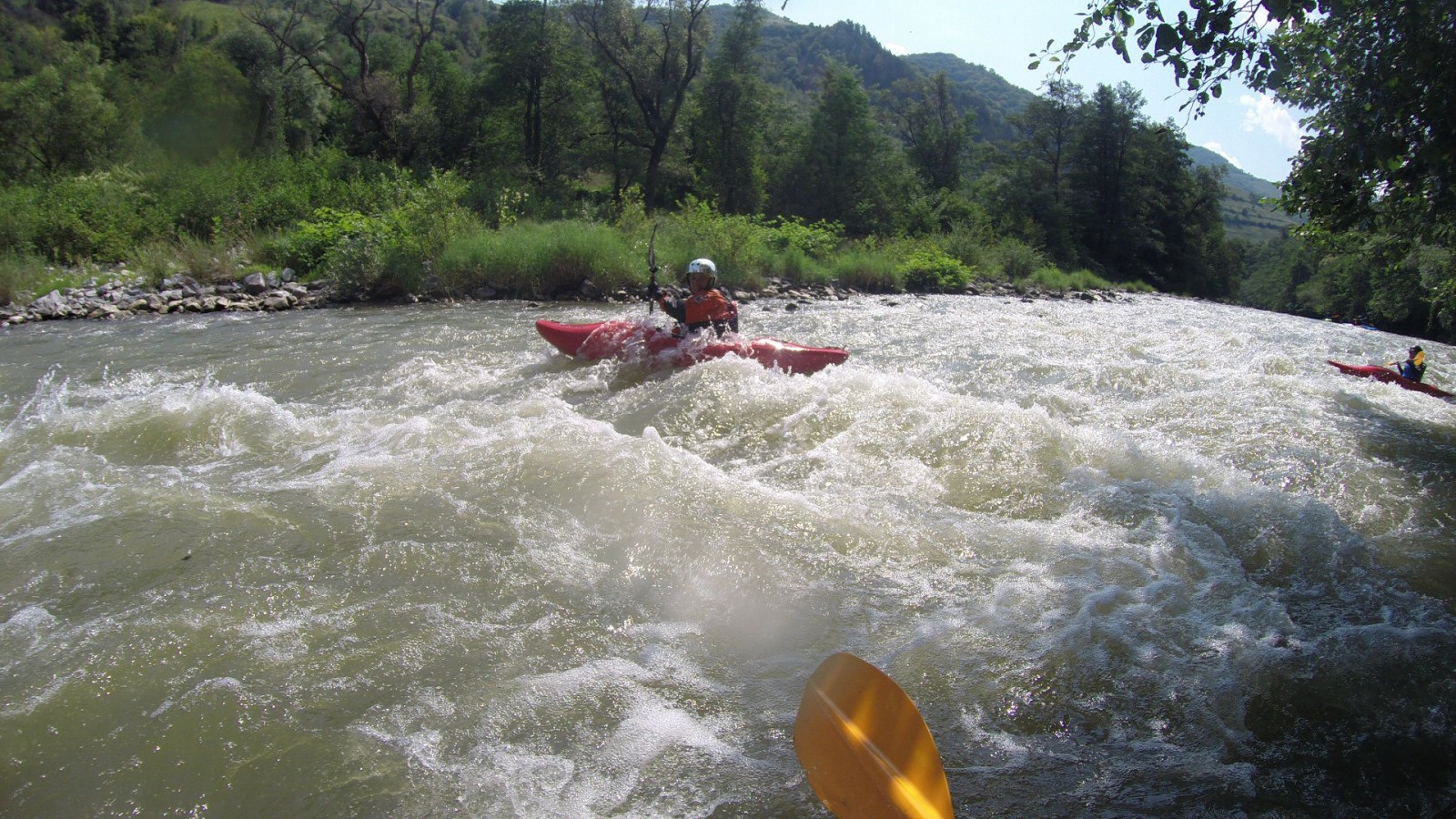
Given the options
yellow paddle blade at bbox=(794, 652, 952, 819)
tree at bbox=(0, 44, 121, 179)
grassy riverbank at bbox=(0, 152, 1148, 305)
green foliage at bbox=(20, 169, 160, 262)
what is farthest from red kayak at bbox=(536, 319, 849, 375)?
tree at bbox=(0, 44, 121, 179)

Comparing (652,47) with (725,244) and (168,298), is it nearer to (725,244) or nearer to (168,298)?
(725,244)

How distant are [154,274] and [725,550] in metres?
11.6

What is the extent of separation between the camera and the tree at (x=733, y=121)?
26984 mm

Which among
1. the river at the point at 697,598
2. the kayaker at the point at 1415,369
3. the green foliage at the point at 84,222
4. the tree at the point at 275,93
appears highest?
the tree at the point at 275,93

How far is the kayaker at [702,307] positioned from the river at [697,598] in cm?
106

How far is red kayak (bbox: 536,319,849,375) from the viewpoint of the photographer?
6637 millimetres

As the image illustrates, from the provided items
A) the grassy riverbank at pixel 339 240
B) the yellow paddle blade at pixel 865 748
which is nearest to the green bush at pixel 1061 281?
the grassy riverbank at pixel 339 240

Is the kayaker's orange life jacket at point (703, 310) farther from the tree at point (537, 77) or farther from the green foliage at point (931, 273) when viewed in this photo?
the tree at point (537, 77)

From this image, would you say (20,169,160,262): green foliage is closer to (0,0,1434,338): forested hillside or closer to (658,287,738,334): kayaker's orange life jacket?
(0,0,1434,338): forested hillside

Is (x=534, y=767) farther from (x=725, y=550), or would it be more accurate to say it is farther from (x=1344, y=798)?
(x=1344, y=798)

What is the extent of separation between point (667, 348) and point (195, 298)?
7888 millimetres

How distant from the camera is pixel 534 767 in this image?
7.01ft

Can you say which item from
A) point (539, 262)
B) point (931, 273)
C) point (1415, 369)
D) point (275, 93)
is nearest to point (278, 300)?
Answer: point (539, 262)

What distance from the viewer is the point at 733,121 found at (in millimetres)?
27328
